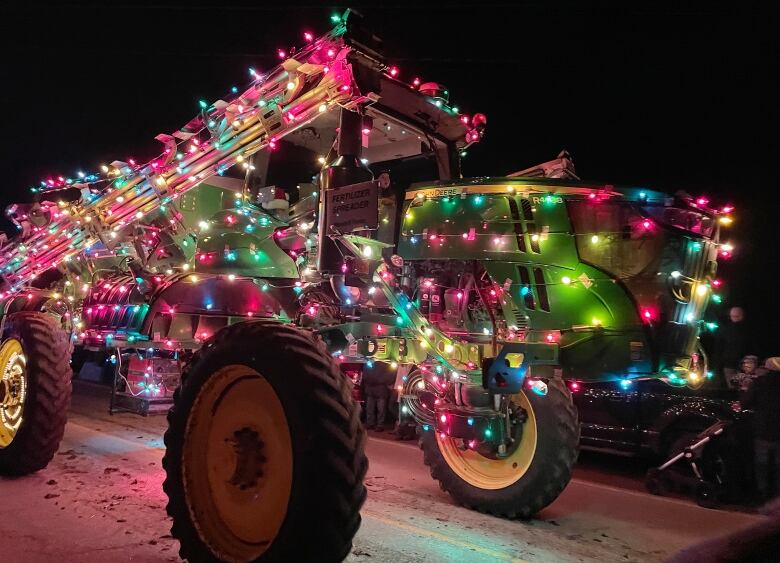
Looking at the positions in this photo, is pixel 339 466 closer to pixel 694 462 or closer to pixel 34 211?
pixel 694 462

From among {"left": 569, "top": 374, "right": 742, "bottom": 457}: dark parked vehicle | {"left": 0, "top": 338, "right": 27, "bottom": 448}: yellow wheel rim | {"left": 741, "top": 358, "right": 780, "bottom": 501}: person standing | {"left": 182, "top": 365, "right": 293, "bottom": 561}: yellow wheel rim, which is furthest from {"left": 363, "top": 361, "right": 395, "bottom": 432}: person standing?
{"left": 182, "top": 365, "right": 293, "bottom": 561}: yellow wheel rim

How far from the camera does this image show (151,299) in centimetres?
691

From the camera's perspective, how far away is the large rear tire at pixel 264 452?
10.5 ft

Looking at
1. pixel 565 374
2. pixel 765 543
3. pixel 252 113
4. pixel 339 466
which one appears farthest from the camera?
pixel 252 113

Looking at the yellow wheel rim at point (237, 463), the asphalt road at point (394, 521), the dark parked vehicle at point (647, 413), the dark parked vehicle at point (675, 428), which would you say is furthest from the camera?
the dark parked vehicle at point (647, 413)

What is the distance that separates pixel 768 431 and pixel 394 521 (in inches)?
174

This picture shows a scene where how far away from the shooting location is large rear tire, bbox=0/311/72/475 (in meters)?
6.38

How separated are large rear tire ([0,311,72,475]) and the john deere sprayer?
1.0 inches

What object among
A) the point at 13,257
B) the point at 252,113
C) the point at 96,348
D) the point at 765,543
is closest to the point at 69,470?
the point at 96,348

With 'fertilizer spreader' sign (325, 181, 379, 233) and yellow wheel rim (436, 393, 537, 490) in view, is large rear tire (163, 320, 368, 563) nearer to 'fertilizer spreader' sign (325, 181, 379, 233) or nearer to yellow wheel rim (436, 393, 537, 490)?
'fertilizer spreader' sign (325, 181, 379, 233)

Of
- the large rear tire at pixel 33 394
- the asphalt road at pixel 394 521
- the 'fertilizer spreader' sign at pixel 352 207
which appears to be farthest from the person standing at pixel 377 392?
the 'fertilizer spreader' sign at pixel 352 207

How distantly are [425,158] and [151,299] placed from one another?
348 centimetres

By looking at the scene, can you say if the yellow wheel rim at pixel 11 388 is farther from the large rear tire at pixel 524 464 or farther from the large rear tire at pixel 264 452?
the large rear tire at pixel 524 464

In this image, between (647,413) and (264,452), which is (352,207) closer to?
(264,452)
